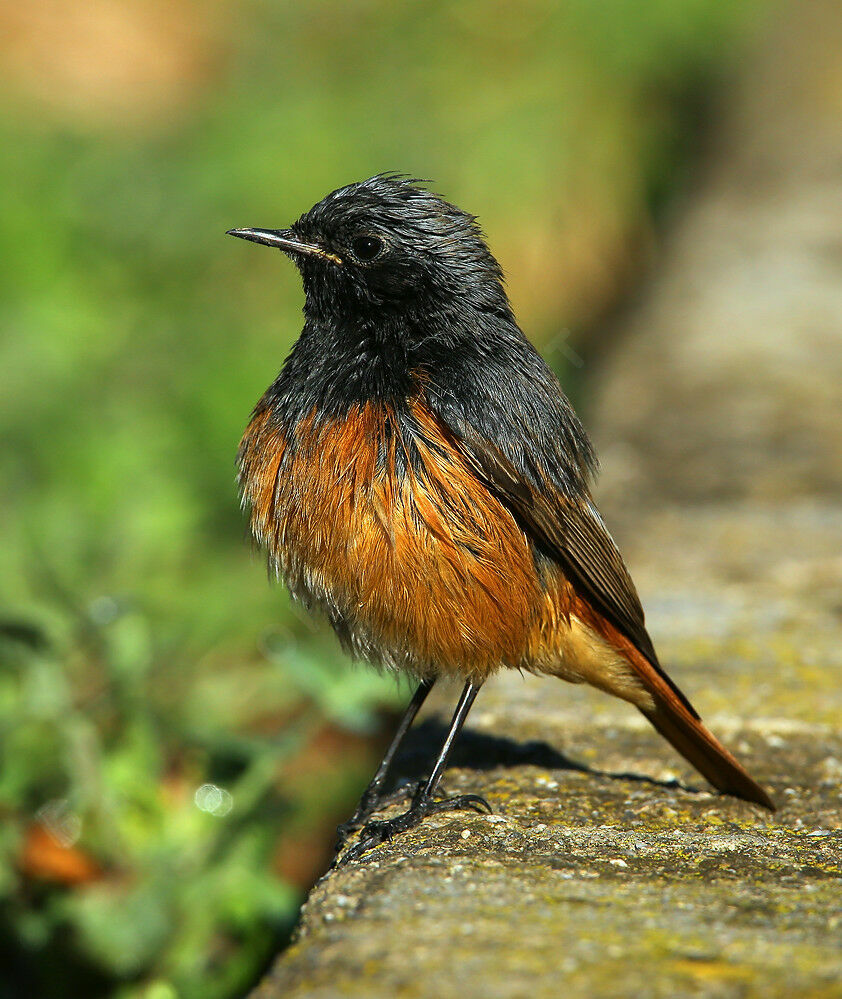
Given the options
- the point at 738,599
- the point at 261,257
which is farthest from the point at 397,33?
the point at 738,599

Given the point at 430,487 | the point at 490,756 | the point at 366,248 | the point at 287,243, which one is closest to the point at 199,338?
the point at 287,243

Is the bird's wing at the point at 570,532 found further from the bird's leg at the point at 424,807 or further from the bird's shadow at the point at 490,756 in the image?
the bird's leg at the point at 424,807

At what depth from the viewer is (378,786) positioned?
3.51 meters

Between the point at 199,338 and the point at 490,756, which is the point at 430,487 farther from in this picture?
the point at 199,338

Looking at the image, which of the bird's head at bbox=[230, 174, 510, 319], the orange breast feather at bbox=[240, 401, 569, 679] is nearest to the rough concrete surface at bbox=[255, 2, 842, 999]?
the orange breast feather at bbox=[240, 401, 569, 679]

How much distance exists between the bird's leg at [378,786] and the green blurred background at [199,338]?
0.67 feet

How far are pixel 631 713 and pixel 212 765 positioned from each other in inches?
53.3

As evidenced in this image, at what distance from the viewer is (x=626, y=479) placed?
211 inches

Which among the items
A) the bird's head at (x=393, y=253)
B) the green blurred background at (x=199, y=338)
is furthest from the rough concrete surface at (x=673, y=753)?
the bird's head at (x=393, y=253)

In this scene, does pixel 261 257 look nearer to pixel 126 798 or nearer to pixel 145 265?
pixel 145 265

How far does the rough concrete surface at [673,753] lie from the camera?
2219 mm

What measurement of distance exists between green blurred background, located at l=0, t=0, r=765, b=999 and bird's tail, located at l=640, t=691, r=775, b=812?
36.4 inches

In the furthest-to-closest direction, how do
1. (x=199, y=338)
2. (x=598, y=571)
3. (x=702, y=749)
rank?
(x=199, y=338), (x=598, y=571), (x=702, y=749)

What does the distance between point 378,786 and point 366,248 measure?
149 cm
